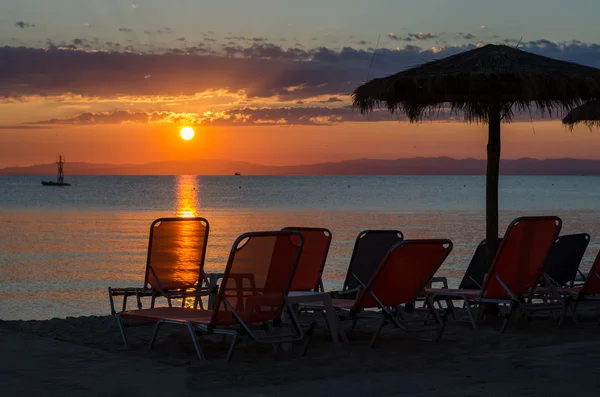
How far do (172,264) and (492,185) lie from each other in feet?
10.8

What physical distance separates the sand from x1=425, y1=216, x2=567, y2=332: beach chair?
30cm

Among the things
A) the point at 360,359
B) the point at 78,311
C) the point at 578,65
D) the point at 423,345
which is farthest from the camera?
the point at 78,311

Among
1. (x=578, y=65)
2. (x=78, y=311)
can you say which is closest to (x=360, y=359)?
(x=578, y=65)

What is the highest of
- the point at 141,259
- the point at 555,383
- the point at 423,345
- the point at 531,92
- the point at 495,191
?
the point at 531,92

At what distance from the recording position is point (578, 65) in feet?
28.7

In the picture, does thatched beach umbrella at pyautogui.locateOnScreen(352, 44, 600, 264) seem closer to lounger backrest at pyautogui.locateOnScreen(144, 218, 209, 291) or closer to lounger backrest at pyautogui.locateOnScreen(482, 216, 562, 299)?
lounger backrest at pyautogui.locateOnScreen(482, 216, 562, 299)

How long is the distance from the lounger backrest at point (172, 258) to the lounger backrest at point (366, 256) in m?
1.43

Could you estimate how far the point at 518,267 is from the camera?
25.4 feet

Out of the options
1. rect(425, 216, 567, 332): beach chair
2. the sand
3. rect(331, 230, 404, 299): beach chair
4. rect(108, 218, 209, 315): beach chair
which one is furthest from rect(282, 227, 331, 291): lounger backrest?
rect(425, 216, 567, 332): beach chair

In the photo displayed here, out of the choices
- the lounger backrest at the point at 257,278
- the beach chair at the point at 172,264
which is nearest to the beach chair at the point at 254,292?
the lounger backrest at the point at 257,278

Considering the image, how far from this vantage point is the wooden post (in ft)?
29.3

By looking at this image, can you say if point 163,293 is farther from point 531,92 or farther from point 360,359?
point 531,92

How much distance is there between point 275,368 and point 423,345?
1485mm

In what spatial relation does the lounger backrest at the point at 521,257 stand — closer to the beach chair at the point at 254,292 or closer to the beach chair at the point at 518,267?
the beach chair at the point at 518,267
